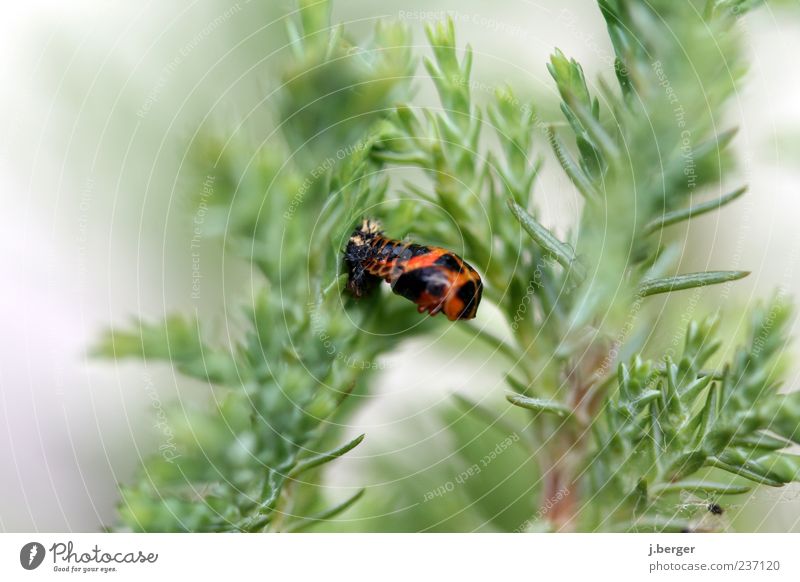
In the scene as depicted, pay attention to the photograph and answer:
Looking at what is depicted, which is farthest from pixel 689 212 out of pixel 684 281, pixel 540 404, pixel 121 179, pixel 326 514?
pixel 121 179

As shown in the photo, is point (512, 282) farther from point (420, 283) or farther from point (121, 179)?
point (121, 179)

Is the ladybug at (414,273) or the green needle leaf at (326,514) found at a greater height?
the ladybug at (414,273)

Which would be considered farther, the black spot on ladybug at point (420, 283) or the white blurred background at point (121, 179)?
the white blurred background at point (121, 179)
